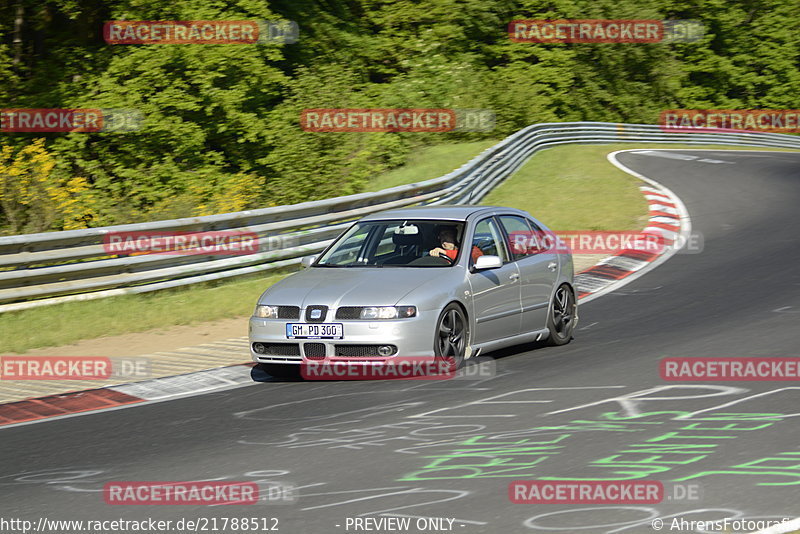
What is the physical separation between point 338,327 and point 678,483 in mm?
4042

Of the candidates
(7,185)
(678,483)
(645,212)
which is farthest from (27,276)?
(645,212)

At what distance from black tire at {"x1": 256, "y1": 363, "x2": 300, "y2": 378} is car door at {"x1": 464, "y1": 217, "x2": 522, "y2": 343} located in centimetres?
171

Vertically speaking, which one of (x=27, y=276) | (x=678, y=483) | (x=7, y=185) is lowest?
(x=678, y=483)

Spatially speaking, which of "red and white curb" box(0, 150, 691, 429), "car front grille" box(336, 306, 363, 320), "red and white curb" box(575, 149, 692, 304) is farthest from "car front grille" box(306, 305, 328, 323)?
"red and white curb" box(575, 149, 692, 304)

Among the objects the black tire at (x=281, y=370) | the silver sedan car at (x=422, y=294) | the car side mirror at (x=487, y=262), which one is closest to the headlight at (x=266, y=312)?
the silver sedan car at (x=422, y=294)

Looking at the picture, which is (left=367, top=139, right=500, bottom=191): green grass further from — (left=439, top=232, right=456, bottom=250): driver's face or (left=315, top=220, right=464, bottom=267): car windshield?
(left=439, top=232, right=456, bottom=250): driver's face

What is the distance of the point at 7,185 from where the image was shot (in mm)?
16156

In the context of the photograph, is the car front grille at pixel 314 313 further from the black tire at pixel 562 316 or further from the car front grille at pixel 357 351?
the black tire at pixel 562 316

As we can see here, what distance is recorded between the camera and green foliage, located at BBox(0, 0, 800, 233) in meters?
27.4

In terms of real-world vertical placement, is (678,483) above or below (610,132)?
below

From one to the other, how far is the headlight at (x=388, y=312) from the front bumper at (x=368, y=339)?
46mm

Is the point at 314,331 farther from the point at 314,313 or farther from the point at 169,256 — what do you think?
the point at 169,256

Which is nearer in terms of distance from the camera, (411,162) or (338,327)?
(338,327)

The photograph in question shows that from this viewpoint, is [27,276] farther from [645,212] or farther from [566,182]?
[566,182]
